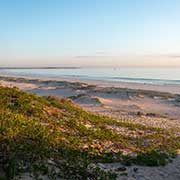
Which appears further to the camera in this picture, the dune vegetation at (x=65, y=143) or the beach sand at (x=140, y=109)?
the beach sand at (x=140, y=109)

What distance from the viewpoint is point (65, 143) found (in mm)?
10289

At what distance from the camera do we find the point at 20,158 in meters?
8.39

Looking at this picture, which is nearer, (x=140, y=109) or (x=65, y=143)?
Result: (x=65, y=143)

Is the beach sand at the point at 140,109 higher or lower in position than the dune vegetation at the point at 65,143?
lower

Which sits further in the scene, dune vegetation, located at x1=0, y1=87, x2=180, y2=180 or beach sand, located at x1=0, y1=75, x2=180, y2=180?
beach sand, located at x1=0, y1=75, x2=180, y2=180

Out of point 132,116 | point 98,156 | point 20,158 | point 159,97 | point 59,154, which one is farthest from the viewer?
point 159,97

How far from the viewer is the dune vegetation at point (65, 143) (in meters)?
8.30

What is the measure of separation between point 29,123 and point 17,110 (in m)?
1.84

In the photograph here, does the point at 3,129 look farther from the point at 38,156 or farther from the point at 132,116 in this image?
the point at 132,116

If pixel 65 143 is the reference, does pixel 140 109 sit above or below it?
below

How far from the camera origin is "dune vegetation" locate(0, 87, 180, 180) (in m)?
8.30

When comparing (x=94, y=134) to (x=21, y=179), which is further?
(x=94, y=134)

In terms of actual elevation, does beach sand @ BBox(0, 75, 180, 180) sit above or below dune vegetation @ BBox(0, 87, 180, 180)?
below

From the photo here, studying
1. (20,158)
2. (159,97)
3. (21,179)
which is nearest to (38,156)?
(20,158)
